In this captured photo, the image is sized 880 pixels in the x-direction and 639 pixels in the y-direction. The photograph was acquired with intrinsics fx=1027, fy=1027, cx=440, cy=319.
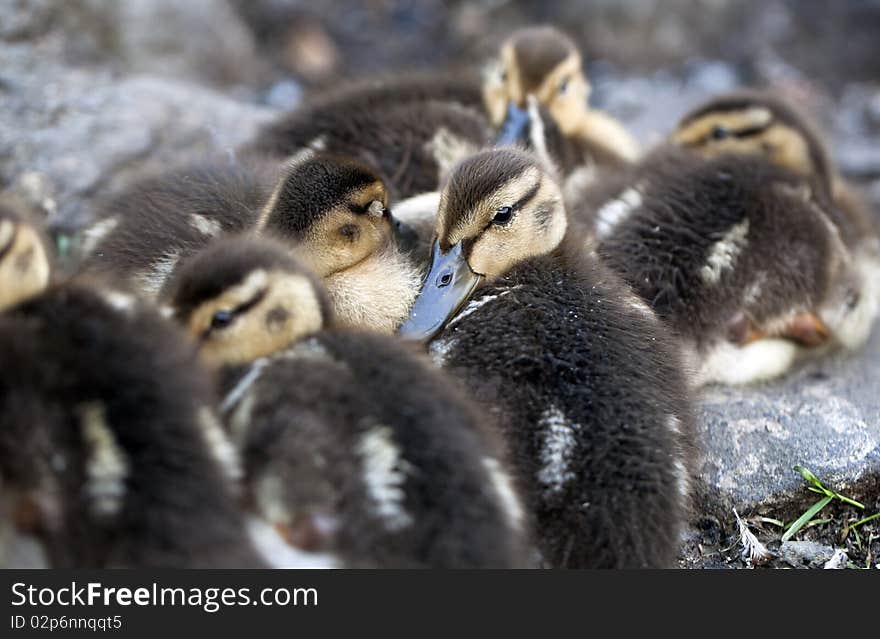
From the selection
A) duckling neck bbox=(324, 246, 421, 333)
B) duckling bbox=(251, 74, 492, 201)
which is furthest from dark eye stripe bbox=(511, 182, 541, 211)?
duckling bbox=(251, 74, 492, 201)

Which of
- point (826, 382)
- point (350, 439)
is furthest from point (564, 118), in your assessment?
point (350, 439)

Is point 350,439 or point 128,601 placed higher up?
point 350,439

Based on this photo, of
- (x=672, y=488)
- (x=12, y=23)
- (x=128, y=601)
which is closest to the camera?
(x=128, y=601)

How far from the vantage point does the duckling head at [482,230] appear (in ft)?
9.15

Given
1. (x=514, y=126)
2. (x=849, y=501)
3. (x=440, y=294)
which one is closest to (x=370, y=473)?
(x=440, y=294)

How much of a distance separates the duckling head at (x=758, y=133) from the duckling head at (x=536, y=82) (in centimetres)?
48

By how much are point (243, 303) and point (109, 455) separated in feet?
1.64

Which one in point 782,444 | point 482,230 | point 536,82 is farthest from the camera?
point 536,82

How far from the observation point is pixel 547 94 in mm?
3994

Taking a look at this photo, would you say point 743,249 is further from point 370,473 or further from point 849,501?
point 370,473

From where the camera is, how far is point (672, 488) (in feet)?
7.66

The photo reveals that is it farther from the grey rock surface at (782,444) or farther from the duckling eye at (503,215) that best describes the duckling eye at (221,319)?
the grey rock surface at (782,444)

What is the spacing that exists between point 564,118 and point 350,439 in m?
2.43

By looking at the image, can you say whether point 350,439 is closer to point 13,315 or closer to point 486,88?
point 13,315
